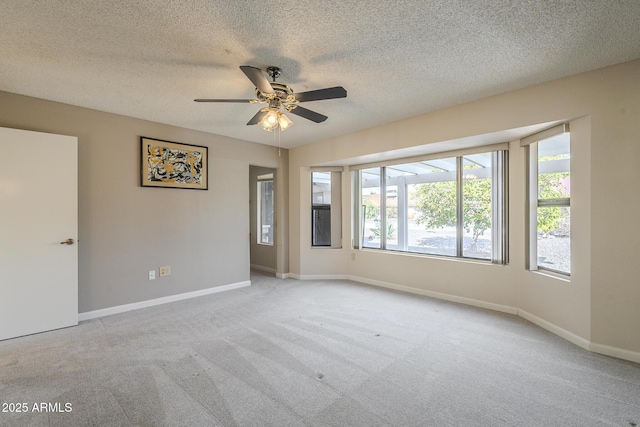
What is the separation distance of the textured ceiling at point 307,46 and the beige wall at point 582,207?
214 mm

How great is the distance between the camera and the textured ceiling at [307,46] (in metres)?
1.81

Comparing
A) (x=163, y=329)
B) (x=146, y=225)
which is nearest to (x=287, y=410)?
(x=163, y=329)

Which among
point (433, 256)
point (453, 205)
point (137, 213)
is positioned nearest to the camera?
point (137, 213)

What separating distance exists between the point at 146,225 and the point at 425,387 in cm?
372

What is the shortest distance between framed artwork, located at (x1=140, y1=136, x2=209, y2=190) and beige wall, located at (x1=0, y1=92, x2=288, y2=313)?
9 cm

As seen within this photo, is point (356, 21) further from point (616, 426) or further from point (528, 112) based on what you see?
point (616, 426)

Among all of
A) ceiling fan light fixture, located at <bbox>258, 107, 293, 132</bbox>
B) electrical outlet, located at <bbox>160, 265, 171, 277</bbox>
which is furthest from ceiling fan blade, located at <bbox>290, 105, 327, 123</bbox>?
electrical outlet, located at <bbox>160, 265, 171, 277</bbox>

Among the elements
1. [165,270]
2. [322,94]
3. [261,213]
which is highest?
[322,94]

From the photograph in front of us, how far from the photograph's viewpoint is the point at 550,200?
3127 millimetres

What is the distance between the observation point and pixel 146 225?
388 centimetres

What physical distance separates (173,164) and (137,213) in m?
0.82

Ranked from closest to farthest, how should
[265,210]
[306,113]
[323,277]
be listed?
[306,113], [323,277], [265,210]

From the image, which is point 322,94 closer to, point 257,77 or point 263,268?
point 257,77

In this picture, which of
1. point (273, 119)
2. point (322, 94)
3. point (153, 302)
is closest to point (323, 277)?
point (153, 302)
